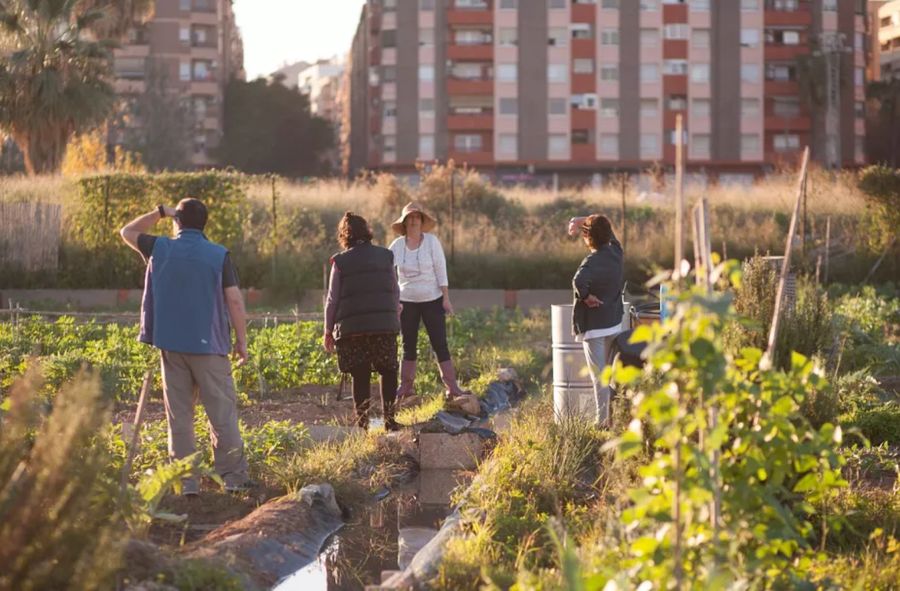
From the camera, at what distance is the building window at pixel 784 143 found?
79.2 meters

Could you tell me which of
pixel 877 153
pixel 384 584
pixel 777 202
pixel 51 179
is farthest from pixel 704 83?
pixel 384 584

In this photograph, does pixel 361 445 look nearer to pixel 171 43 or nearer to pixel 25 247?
pixel 25 247

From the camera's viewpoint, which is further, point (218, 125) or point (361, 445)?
point (218, 125)

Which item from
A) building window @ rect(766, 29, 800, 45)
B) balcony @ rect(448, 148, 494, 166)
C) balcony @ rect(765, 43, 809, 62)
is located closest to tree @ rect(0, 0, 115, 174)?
balcony @ rect(448, 148, 494, 166)

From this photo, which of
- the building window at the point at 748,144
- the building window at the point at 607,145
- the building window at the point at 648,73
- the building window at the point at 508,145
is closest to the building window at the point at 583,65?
the building window at the point at 648,73

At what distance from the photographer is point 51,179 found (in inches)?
1342

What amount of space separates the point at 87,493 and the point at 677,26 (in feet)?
250

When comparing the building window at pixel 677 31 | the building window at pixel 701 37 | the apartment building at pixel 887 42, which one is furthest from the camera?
the apartment building at pixel 887 42

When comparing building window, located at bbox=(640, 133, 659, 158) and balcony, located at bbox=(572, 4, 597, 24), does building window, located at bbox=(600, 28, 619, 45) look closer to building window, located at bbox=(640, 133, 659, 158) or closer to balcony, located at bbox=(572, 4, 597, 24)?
balcony, located at bbox=(572, 4, 597, 24)

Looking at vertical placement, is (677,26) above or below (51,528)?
above

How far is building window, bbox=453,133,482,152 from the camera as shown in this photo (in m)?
78.2

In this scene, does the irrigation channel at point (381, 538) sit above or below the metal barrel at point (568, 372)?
below

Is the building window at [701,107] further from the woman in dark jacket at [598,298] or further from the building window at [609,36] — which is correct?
the woman in dark jacket at [598,298]

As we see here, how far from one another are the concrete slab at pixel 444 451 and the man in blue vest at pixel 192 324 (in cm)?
204
